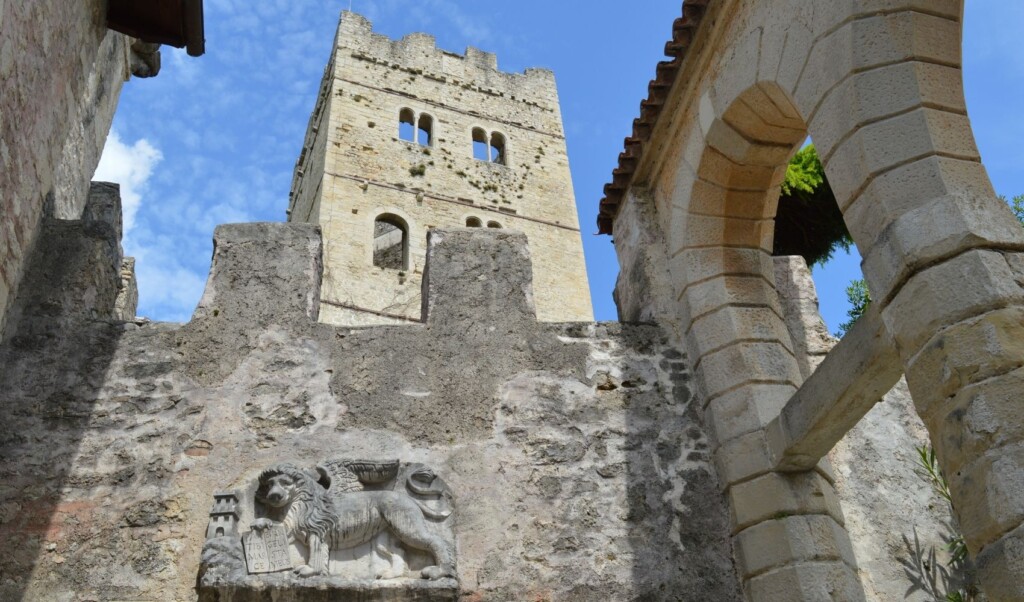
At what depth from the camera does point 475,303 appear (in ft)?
17.8

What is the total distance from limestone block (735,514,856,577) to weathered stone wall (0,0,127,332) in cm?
364

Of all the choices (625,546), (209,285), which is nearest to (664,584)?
(625,546)

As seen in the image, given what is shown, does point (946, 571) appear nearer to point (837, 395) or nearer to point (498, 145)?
point (837, 395)

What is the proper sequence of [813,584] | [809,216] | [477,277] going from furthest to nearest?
[809,216]
[477,277]
[813,584]

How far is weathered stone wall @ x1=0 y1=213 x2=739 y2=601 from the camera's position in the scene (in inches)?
175

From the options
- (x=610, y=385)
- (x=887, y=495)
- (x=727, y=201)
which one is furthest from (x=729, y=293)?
(x=887, y=495)

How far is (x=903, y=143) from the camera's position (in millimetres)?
3607

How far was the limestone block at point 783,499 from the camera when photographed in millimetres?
4438

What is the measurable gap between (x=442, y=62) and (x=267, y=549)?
21.0m

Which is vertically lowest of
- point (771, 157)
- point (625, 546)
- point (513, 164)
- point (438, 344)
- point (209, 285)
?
point (625, 546)

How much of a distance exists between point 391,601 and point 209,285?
2.15 m

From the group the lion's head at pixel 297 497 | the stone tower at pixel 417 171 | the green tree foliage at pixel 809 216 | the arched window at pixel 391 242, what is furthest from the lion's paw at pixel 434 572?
the arched window at pixel 391 242

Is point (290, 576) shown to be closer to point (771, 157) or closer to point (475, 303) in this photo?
point (475, 303)

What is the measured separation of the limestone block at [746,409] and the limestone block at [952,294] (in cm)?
137
